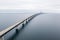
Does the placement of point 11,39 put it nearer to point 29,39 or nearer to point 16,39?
point 16,39

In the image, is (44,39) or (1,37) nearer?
(1,37)

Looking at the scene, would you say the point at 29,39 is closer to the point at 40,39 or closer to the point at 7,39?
the point at 40,39

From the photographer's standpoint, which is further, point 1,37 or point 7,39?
point 7,39

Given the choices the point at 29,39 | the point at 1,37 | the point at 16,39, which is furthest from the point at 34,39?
the point at 1,37

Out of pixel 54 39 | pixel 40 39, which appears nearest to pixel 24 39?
pixel 40 39

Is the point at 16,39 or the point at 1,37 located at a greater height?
the point at 1,37

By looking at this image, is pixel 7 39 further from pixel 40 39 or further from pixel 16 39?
pixel 40 39

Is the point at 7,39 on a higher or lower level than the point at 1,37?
lower

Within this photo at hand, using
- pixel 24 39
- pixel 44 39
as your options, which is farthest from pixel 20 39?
pixel 44 39
